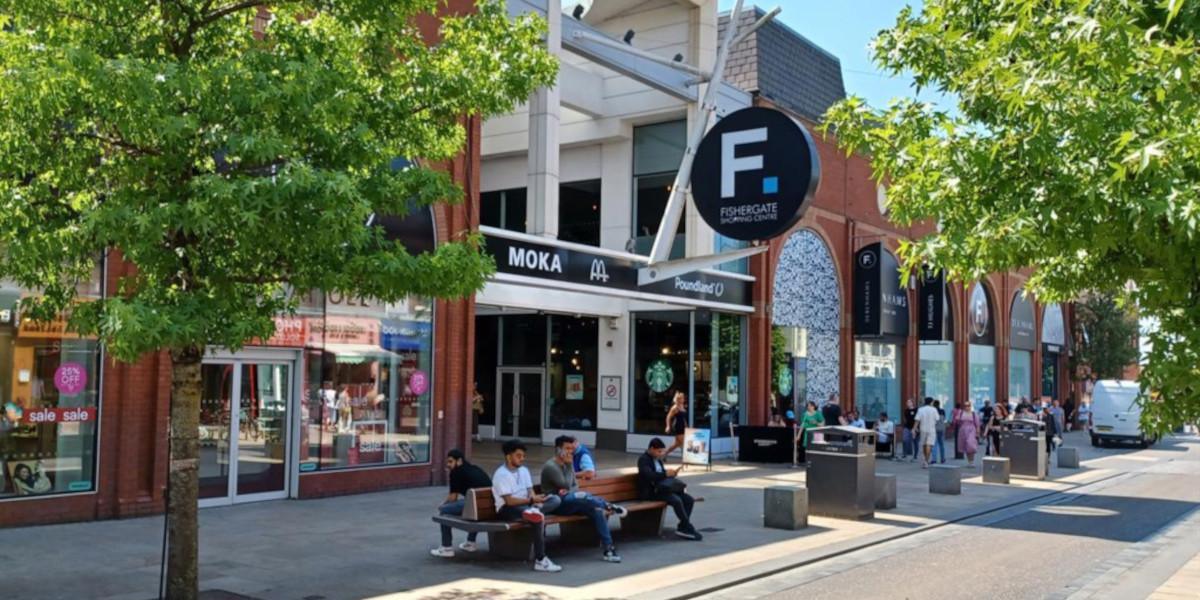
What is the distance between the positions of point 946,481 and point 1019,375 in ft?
95.3

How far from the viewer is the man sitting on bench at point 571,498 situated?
36.1 ft

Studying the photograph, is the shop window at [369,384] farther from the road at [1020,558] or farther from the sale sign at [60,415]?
the road at [1020,558]

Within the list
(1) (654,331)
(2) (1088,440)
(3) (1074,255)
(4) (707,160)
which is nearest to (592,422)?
(1) (654,331)

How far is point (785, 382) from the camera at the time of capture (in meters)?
26.9

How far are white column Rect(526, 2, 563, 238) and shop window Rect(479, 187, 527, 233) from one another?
7.13 m

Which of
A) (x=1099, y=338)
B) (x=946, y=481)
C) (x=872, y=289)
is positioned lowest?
(x=946, y=481)

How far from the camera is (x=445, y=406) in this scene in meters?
17.5

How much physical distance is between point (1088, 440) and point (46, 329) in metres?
37.1

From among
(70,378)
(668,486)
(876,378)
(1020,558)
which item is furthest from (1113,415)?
(70,378)

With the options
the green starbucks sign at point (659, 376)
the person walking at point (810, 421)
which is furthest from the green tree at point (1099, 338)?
the green starbucks sign at point (659, 376)

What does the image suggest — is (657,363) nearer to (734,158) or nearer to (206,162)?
(734,158)

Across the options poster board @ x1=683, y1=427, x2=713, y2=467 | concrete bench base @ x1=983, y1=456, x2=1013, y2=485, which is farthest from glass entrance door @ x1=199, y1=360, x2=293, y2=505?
concrete bench base @ x1=983, y1=456, x2=1013, y2=485

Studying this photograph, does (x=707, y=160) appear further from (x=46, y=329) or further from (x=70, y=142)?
(x=70, y=142)

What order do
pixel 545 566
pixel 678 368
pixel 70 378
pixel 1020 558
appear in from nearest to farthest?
pixel 545 566 < pixel 1020 558 < pixel 70 378 < pixel 678 368
